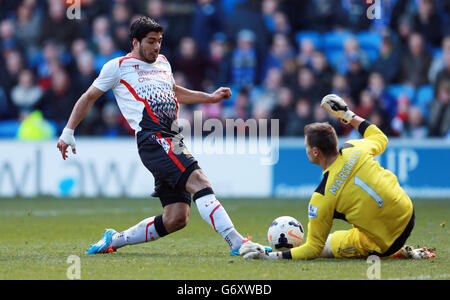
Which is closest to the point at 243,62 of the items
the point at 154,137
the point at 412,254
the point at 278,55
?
the point at 278,55

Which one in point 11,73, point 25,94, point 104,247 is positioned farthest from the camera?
point 11,73

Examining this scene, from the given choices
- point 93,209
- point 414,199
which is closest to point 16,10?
point 93,209

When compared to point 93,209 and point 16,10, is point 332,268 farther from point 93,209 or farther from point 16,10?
point 16,10

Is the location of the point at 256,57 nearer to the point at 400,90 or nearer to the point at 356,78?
the point at 356,78

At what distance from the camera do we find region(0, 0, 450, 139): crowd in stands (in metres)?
16.3

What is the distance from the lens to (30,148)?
15367 mm

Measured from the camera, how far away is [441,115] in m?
15.9

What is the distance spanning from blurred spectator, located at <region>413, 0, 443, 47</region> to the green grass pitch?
18.0ft

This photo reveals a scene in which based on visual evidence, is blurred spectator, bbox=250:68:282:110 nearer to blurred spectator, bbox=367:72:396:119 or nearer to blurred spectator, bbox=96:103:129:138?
blurred spectator, bbox=367:72:396:119

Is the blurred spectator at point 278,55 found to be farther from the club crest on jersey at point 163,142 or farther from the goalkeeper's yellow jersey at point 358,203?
the goalkeeper's yellow jersey at point 358,203

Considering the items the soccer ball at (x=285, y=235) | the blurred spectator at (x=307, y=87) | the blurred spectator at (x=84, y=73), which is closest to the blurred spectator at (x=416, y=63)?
the blurred spectator at (x=307, y=87)

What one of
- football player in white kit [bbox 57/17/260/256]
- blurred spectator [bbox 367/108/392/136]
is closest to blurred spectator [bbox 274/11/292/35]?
blurred spectator [bbox 367/108/392/136]

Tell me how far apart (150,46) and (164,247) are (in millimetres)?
2099

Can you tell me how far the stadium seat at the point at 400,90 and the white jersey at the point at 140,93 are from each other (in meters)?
10.5
